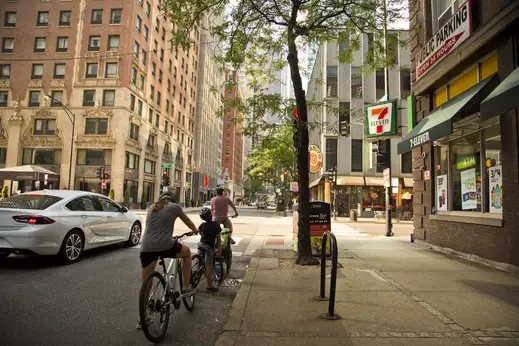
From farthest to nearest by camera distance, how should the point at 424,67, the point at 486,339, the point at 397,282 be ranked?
the point at 424,67 < the point at 397,282 < the point at 486,339

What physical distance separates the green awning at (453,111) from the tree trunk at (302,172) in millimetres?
3150

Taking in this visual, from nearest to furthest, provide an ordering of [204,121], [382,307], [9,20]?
[382,307]
[9,20]
[204,121]

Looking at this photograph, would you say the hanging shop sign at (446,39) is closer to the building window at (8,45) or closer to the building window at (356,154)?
the building window at (356,154)

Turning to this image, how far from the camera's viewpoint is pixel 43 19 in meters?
39.2

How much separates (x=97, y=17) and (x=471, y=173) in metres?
41.8

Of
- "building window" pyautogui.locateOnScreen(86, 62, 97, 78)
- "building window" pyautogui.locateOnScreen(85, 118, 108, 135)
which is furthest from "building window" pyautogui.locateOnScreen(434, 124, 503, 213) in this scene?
"building window" pyautogui.locateOnScreen(86, 62, 97, 78)

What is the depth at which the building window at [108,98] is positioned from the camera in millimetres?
36469

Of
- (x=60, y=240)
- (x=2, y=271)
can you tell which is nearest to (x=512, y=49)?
(x=60, y=240)

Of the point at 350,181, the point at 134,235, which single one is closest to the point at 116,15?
the point at 350,181

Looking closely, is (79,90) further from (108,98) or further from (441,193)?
(441,193)

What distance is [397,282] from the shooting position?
6020mm

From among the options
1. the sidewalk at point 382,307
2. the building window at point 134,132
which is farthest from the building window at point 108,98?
the sidewalk at point 382,307

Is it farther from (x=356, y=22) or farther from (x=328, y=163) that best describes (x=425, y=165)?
(x=328, y=163)

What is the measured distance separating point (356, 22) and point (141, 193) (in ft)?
117
